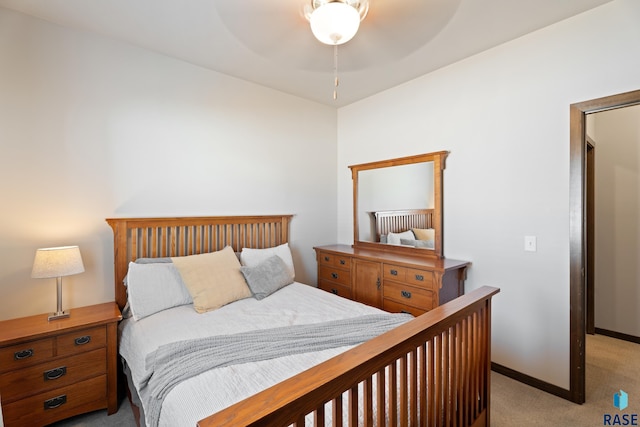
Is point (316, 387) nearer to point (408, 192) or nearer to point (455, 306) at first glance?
point (455, 306)

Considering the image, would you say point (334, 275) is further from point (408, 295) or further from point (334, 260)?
point (408, 295)

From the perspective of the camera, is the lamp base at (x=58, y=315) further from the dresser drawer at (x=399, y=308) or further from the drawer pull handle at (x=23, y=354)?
the dresser drawer at (x=399, y=308)

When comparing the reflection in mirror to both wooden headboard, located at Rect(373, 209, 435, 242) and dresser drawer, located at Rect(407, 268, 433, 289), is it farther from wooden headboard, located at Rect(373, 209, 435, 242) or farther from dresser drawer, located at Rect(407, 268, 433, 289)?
dresser drawer, located at Rect(407, 268, 433, 289)

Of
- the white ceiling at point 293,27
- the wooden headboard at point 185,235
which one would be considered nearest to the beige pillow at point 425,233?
the wooden headboard at point 185,235

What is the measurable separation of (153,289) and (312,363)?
1.41 metres

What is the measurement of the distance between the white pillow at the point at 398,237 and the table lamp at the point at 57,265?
8.92ft

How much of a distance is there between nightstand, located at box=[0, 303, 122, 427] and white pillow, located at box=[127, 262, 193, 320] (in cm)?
15

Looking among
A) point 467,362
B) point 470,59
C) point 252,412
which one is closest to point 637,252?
point 470,59

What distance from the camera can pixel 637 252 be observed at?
290 cm

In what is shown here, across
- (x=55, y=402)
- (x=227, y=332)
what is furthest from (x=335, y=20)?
(x=55, y=402)

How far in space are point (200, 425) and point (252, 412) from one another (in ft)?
0.37

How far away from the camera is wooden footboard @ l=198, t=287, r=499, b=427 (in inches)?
29.4

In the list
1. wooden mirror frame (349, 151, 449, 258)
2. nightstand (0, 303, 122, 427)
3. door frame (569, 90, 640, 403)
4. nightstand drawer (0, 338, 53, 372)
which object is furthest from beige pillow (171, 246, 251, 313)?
door frame (569, 90, 640, 403)

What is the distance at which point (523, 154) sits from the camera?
2.34m
